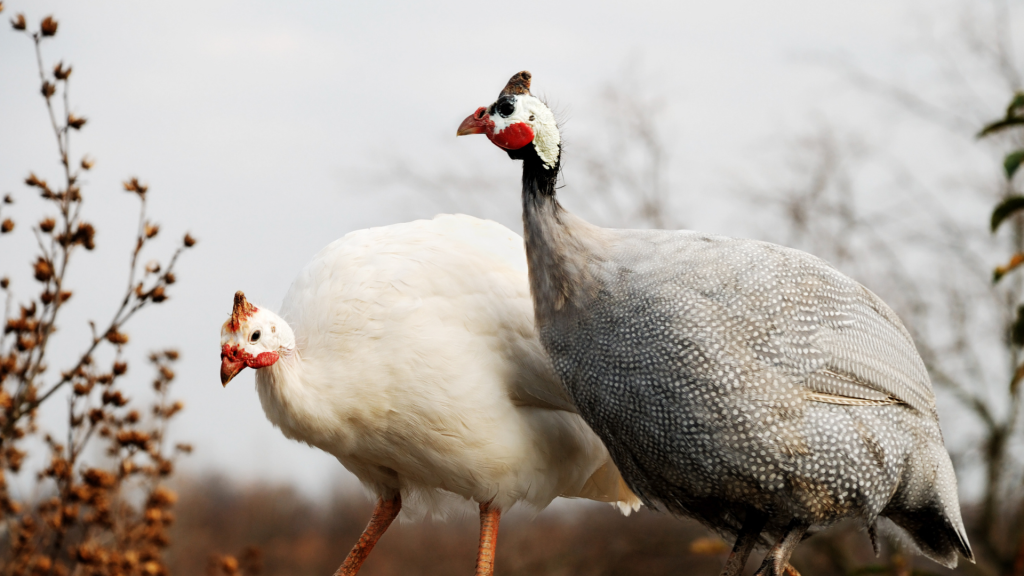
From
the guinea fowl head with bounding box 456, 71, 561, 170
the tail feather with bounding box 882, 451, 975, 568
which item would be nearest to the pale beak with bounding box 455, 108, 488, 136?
Result: the guinea fowl head with bounding box 456, 71, 561, 170

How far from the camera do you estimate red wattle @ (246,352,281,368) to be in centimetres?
198

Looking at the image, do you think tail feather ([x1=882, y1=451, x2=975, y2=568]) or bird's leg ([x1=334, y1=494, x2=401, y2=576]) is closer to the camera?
tail feather ([x1=882, y1=451, x2=975, y2=568])

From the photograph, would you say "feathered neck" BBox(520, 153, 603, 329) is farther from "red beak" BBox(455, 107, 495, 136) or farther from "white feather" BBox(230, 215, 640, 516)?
"white feather" BBox(230, 215, 640, 516)

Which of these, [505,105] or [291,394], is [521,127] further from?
[291,394]

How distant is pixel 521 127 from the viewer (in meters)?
1.91

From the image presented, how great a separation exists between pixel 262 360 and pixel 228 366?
0.08 metres

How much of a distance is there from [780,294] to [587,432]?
718 millimetres

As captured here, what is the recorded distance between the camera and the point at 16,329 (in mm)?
1975

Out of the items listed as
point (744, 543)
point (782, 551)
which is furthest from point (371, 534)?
point (782, 551)

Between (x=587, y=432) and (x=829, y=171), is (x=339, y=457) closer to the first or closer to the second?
(x=587, y=432)

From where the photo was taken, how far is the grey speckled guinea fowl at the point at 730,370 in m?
1.72

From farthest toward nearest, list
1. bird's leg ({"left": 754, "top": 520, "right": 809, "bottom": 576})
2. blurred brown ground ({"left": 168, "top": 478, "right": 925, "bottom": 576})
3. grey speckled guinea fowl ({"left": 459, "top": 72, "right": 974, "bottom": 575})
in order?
blurred brown ground ({"left": 168, "top": 478, "right": 925, "bottom": 576}), bird's leg ({"left": 754, "top": 520, "right": 809, "bottom": 576}), grey speckled guinea fowl ({"left": 459, "top": 72, "right": 974, "bottom": 575})

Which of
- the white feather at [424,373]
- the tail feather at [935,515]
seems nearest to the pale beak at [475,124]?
the white feather at [424,373]

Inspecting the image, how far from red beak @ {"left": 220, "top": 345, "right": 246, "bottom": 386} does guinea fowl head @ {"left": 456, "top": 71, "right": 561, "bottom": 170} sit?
72 centimetres
